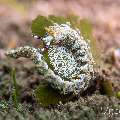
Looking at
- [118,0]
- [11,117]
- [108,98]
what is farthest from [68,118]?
[118,0]

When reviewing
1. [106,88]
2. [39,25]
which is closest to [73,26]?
[39,25]

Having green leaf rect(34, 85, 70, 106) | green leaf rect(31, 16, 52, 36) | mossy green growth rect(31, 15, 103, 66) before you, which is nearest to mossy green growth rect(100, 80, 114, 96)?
mossy green growth rect(31, 15, 103, 66)

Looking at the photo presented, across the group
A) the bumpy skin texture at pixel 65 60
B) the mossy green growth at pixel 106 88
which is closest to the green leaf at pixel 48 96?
the bumpy skin texture at pixel 65 60

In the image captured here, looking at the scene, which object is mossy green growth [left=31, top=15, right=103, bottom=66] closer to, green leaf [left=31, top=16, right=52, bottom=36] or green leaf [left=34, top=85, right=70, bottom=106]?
green leaf [left=31, top=16, right=52, bottom=36]

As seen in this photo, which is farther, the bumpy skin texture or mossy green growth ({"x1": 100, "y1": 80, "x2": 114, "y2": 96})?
mossy green growth ({"x1": 100, "y1": 80, "x2": 114, "y2": 96})

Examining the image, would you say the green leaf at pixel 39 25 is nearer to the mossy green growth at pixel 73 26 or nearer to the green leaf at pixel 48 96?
the mossy green growth at pixel 73 26
